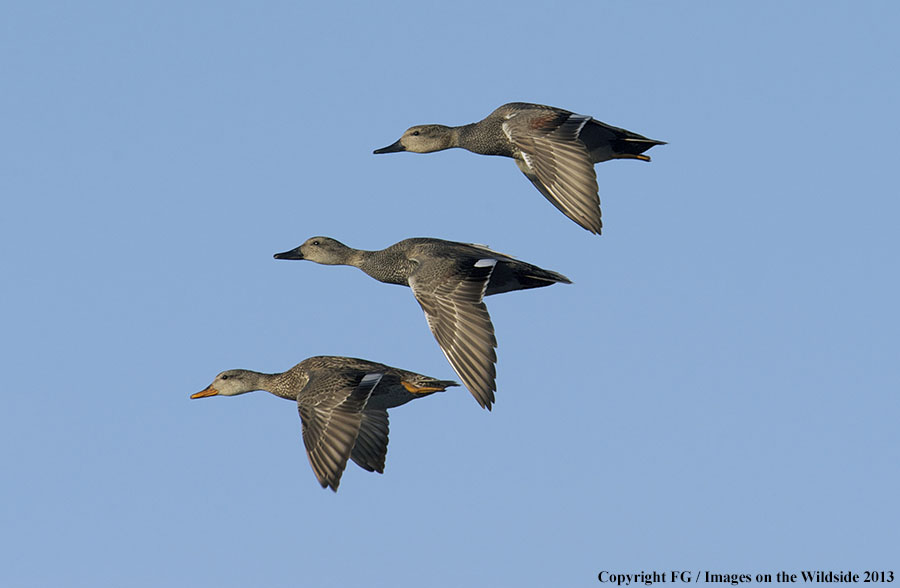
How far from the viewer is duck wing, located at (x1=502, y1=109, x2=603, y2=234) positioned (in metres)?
20.7

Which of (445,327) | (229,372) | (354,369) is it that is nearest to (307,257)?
(229,372)

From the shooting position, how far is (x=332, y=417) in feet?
65.8

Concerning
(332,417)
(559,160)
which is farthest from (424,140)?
(332,417)

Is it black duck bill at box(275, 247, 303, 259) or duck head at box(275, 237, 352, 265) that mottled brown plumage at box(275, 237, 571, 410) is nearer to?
duck head at box(275, 237, 352, 265)

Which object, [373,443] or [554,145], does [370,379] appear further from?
[554,145]

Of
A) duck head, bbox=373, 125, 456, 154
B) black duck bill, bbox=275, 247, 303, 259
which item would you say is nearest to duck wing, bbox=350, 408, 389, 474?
black duck bill, bbox=275, 247, 303, 259

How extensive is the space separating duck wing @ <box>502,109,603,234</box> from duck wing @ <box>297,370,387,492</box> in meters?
3.38

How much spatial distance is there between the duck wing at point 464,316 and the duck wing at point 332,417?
1315mm

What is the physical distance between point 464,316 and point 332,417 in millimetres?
2086

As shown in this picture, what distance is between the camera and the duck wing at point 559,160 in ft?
67.8

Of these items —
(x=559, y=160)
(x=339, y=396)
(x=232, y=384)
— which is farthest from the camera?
(x=232, y=384)

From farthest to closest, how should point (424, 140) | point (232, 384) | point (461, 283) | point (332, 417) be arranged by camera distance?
point (424, 140) → point (232, 384) → point (461, 283) → point (332, 417)

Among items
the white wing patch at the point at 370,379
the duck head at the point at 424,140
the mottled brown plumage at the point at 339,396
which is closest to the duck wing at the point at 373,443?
the mottled brown plumage at the point at 339,396

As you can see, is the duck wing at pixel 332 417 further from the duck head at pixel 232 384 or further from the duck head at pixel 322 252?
the duck head at pixel 322 252
